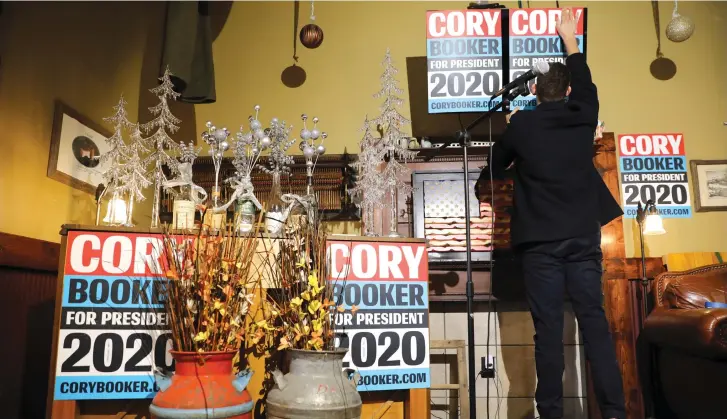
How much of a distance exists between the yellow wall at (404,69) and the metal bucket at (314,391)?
100 inches

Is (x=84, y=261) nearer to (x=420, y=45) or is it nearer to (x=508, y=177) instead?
(x=508, y=177)

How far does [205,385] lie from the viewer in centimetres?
176

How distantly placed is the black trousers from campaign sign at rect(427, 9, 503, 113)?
64.2 inches

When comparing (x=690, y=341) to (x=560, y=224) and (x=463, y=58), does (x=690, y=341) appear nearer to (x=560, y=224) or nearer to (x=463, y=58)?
(x=560, y=224)

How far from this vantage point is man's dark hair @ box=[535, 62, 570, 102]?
2.46 meters

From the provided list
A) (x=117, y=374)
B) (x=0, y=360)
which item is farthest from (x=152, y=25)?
(x=117, y=374)

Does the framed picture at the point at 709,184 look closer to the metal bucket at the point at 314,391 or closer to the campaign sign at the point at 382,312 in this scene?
the campaign sign at the point at 382,312

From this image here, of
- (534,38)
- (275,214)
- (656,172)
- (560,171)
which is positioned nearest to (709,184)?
(656,172)

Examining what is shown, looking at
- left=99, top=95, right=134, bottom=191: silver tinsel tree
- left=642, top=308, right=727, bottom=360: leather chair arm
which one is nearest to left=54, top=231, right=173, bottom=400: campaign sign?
left=99, top=95, right=134, bottom=191: silver tinsel tree

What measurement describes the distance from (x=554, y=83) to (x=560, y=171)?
421 mm

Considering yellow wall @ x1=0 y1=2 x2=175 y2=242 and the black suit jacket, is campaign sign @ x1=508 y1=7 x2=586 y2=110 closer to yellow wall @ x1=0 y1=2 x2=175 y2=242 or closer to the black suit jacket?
the black suit jacket

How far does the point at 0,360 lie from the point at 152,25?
270 centimetres

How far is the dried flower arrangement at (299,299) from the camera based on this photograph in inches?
77.5

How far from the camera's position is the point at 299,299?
6.43 feet
